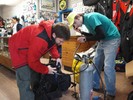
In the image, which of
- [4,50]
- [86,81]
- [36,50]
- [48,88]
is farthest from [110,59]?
[4,50]

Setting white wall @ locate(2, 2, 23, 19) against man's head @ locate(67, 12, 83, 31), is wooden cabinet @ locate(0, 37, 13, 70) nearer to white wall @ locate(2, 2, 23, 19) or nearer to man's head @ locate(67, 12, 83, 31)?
man's head @ locate(67, 12, 83, 31)

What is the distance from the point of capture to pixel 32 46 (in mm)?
1455

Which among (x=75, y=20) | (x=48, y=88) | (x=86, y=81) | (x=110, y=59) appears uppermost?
(x=75, y=20)

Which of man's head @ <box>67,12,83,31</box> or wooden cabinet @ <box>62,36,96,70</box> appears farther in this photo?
wooden cabinet @ <box>62,36,96,70</box>

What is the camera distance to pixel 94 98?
2051 mm

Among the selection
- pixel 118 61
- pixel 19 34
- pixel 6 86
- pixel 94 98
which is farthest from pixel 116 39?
pixel 6 86

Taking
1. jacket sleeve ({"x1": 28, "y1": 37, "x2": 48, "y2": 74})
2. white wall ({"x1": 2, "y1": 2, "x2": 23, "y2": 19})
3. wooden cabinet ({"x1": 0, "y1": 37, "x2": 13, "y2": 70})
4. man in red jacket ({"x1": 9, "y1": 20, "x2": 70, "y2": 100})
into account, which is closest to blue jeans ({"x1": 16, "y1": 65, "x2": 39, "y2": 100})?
man in red jacket ({"x1": 9, "y1": 20, "x2": 70, "y2": 100})

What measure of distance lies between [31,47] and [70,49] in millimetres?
2084

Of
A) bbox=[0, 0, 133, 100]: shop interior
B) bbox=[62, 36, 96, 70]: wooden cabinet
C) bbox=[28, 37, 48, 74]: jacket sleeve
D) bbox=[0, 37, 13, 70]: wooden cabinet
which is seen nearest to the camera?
bbox=[28, 37, 48, 74]: jacket sleeve

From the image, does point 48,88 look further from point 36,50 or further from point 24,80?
point 36,50

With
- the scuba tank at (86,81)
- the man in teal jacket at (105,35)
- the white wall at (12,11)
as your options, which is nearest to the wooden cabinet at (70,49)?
the man in teal jacket at (105,35)

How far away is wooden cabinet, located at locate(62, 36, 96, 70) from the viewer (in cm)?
339

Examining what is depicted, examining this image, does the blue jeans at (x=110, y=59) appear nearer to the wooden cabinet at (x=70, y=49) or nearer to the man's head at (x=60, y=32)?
the man's head at (x=60, y=32)

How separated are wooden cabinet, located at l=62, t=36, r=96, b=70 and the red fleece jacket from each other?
1.82m
